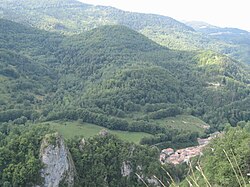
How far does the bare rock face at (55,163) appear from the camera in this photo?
144ft

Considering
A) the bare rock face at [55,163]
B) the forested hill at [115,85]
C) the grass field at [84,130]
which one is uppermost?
the bare rock face at [55,163]

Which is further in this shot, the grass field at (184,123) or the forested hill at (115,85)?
the forested hill at (115,85)

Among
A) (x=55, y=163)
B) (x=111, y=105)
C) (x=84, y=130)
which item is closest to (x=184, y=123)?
(x=111, y=105)

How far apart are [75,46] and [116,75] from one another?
6563 centimetres

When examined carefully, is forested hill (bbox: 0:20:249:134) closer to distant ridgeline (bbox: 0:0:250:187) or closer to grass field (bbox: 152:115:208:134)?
distant ridgeline (bbox: 0:0:250:187)

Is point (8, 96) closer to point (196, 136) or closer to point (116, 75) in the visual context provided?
point (116, 75)

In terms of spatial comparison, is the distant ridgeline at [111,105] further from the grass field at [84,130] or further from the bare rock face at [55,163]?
the grass field at [84,130]

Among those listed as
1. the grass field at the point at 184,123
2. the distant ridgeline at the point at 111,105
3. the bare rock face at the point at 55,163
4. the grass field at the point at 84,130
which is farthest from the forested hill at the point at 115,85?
the bare rock face at the point at 55,163

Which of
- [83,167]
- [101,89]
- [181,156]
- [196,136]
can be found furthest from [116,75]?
[83,167]

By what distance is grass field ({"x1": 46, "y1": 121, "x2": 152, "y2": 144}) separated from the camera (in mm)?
79562

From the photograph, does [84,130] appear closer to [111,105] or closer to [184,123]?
[111,105]

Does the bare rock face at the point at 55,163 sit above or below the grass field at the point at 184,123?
above

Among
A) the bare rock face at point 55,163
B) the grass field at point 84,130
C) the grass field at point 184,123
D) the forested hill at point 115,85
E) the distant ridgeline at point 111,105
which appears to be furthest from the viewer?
the forested hill at point 115,85

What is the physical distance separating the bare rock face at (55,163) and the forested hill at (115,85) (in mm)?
44613
